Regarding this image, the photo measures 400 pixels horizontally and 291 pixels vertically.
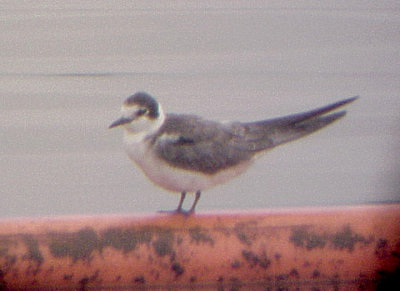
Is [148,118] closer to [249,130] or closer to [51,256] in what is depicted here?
[249,130]

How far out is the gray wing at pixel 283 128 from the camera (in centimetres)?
285

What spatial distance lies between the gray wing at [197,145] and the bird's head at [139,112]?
3.0 inches

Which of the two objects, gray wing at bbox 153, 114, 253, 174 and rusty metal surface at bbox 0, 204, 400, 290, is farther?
gray wing at bbox 153, 114, 253, 174

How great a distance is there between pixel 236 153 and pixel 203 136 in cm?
17

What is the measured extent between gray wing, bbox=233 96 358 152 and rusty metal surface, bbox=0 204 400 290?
963mm

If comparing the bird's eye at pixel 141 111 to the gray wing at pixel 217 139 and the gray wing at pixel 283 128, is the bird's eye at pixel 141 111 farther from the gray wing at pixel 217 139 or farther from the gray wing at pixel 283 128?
the gray wing at pixel 283 128

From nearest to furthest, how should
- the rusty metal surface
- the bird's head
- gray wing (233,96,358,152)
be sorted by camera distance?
the rusty metal surface
gray wing (233,96,358,152)
the bird's head

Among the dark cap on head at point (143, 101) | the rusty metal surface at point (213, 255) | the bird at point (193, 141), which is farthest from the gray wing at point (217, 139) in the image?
the rusty metal surface at point (213, 255)

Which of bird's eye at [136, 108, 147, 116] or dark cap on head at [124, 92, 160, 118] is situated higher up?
dark cap on head at [124, 92, 160, 118]

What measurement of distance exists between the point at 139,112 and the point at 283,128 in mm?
646

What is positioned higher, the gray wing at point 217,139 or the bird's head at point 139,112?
the bird's head at point 139,112

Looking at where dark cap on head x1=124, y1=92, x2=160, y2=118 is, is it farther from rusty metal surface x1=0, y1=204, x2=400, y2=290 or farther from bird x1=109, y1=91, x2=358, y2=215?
rusty metal surface x1=0, y1=204, x2=400, y2=290

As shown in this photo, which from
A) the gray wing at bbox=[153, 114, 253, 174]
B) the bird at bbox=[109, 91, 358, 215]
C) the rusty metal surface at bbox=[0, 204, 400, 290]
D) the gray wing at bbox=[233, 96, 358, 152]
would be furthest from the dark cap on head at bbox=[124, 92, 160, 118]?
the rusty metal surface at bbox=[0, 204, 400, 290]

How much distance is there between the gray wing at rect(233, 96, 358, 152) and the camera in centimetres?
285
